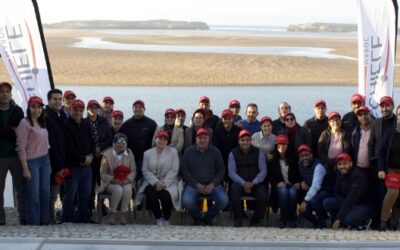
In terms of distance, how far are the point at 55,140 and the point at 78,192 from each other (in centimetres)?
86

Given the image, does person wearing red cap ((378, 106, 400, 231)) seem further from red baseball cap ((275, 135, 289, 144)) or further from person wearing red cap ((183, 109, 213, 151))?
person wearing red cap ((183, 109, 213, 151))

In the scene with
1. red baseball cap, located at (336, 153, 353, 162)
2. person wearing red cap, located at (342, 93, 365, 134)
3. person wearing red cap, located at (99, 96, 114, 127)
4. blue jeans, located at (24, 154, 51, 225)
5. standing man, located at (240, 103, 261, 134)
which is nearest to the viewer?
blue jeans, located at (24, 154, 51, 225)

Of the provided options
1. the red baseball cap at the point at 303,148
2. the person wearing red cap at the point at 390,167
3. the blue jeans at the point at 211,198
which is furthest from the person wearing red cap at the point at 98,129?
the person wearing red cap at the point at 390,167

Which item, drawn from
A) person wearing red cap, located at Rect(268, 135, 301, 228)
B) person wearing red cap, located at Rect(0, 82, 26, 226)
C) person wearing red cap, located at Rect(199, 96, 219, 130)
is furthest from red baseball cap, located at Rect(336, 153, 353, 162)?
person wearing red cap, located at Rect(0, 82, 26, 226)

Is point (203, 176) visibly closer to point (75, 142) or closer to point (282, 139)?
point (282, 139)

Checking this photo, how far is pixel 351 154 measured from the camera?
347 inches

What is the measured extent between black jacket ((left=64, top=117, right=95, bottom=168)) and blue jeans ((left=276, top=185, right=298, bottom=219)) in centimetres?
261

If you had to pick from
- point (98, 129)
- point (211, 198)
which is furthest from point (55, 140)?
point (211, 198)

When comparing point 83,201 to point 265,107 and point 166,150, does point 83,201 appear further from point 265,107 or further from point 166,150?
point 265,107

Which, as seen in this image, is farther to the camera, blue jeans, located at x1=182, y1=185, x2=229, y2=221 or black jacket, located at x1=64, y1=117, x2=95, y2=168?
blue jeans, located at x1=182, y1=185, x2=229, y2=221

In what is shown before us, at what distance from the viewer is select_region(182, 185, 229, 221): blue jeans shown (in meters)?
8.95

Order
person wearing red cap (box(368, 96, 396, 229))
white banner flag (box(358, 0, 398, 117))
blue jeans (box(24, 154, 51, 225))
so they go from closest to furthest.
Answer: blue jeans (box(24, 154, 51, 225)) → person wearing red cap (box(368, 96, 396, 229)) → white banner flag (box(358, 0, 398, 117))

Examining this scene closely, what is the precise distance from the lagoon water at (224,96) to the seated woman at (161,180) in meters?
8.27

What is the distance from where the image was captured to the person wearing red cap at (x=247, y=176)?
902cm
